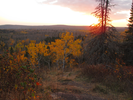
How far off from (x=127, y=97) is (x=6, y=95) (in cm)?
513

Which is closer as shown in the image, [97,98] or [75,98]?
[75,98]

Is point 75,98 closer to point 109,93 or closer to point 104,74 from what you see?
point 109,93

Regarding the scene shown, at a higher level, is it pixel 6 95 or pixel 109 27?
pixel 109 27

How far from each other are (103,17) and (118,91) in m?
8.73

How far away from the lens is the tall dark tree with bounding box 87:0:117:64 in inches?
440

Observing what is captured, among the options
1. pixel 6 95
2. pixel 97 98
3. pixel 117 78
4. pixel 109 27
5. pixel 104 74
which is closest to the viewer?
pixel 6 95

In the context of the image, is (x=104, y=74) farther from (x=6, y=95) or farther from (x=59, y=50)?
(x=59, y=50)

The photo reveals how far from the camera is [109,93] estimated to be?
17.1ft

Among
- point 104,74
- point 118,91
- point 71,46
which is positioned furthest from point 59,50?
point 118,91

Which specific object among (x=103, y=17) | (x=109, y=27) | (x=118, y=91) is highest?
(x=103, y=17)

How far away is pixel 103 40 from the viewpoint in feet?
37.3

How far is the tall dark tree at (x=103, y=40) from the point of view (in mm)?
11188

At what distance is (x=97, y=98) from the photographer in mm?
4598

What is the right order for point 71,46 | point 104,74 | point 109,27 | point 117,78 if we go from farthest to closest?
point 71,46
point 109,27
point 104,74
point 117,78
